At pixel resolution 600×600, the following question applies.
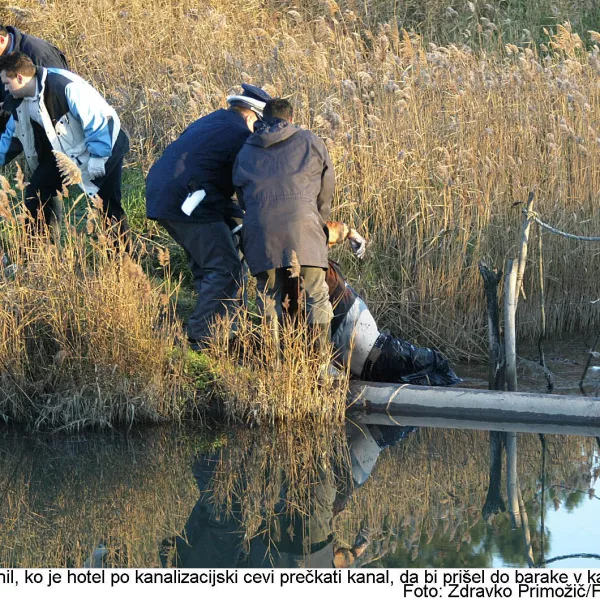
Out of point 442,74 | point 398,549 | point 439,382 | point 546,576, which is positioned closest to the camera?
point 546,576

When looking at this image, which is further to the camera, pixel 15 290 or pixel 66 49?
pixel 66 49

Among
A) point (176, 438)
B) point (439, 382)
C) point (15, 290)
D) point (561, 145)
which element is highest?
point (561, 145)

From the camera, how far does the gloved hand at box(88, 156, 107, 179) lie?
7168 mm

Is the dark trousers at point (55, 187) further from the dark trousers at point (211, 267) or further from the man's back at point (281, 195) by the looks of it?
the man's back at point (281, 195)

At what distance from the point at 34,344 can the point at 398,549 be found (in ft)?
9.04

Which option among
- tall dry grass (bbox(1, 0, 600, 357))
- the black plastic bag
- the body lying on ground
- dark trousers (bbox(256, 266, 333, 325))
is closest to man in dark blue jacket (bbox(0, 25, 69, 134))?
tall dry grass (bbox(1, 0, 600, 357))

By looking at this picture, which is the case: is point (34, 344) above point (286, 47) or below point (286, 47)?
→ below

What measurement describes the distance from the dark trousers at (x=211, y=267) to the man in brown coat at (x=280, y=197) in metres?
0.51

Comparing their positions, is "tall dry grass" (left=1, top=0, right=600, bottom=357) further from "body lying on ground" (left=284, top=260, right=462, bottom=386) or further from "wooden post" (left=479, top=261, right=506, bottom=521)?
"wooden post" (left=479, top=261, right=506, bottom=521)

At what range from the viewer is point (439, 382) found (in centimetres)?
666

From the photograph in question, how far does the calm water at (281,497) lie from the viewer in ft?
15.1

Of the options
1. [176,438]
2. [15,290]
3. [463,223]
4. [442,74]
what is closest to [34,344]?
[15,290]

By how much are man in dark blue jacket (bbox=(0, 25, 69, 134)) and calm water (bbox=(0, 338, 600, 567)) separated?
3.06m

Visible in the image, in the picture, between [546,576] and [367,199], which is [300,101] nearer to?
[367,199]
